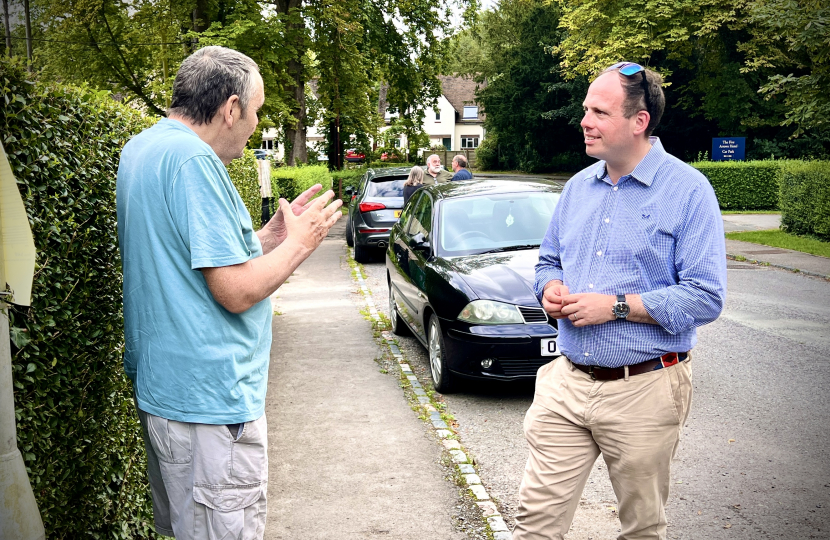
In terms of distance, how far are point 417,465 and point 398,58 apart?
29.9 meters

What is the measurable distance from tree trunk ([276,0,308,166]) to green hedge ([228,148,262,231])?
1108 centimetres

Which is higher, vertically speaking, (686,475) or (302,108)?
(302,108)

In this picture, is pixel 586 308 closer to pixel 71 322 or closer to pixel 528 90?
pixel 71 322

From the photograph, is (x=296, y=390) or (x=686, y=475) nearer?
(x=686, y=475)

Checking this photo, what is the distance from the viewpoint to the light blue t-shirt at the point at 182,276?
226 cm

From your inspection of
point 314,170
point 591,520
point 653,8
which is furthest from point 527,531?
point 653,8

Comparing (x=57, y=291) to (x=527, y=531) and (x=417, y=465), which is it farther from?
(x=417, y=465)

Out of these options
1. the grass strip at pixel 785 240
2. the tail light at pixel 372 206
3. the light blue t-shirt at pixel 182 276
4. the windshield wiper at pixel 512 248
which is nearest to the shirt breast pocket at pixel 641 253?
the light blue t-shirt at pixel 182 276

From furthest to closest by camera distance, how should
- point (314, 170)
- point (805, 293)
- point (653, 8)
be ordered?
1. point (653, 8)
2. point (314, 170)
3. point (805, 293)

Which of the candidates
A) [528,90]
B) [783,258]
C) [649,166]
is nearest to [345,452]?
[649,166]

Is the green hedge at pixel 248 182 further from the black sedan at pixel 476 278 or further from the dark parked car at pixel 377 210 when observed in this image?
the black sedan at pixel 476 278

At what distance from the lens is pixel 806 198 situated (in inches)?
785

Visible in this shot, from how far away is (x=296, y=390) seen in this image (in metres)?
7.21

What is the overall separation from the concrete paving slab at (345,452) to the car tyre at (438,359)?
40 cm
